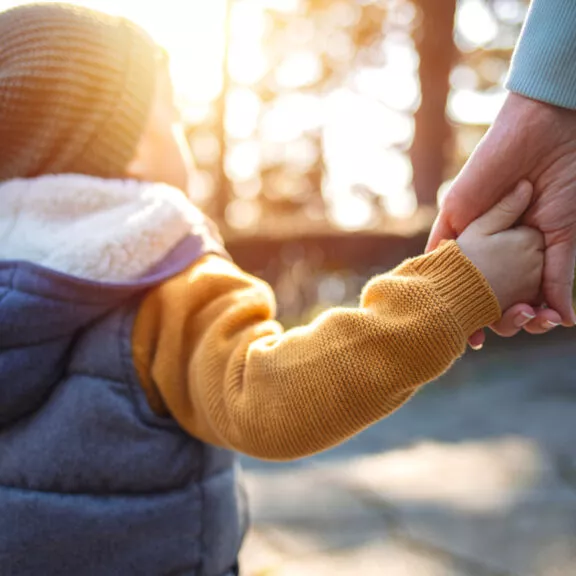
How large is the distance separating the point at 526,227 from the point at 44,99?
2.85 ft

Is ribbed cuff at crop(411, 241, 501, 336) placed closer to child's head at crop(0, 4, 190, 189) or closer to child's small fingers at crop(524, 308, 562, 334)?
child's small fingers at crop(524, 308, 562, 334)

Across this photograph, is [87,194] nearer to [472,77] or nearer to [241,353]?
[241,353]

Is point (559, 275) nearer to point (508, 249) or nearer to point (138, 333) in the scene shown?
point (508, 249)

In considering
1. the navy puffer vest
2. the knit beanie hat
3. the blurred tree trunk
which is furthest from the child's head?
the blurred tree trunk

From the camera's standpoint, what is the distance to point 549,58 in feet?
3.06

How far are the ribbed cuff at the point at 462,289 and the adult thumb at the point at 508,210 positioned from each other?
Result: 0.08m

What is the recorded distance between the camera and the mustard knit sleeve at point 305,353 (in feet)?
2.84

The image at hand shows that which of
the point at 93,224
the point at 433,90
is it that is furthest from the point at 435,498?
the point at 433,90

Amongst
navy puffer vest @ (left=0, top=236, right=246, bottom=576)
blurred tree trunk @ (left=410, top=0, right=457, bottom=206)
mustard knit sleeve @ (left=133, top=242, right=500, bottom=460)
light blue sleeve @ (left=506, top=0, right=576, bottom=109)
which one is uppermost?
light blue sleeve @ (left=506, top=0, right=576, bottom=109)

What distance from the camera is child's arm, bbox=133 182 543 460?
87 centimetres

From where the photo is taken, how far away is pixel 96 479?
3.62ft

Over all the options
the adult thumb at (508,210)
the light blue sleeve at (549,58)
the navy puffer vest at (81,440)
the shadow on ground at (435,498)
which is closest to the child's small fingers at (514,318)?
the adult thumb at (508,210)

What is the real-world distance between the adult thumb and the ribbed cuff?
76 mm

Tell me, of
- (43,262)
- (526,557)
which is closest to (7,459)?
(43,262)
